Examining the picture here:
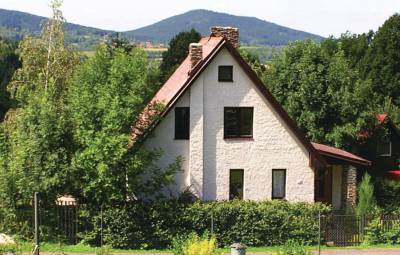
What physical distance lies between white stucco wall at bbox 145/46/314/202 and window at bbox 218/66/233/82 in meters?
0.16

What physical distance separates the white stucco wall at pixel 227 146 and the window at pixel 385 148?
1935cm

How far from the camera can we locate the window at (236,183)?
31.9m

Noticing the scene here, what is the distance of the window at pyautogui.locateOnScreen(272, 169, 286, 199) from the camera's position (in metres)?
32.3

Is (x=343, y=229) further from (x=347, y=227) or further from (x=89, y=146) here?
(x=89, y=146)

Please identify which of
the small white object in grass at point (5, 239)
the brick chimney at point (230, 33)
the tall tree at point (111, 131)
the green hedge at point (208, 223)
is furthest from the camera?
the brick chimney at point (230, 33)

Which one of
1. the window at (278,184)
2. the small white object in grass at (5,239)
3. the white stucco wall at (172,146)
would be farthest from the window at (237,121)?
the small white object in grass at (5,239)

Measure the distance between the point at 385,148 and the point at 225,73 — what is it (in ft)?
75.0

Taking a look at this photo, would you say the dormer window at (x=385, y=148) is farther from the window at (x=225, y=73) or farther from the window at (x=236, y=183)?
the window at (x=225, y=73)

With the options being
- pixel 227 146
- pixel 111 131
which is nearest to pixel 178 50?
pixel 227 146

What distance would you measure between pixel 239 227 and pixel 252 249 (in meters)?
1.01

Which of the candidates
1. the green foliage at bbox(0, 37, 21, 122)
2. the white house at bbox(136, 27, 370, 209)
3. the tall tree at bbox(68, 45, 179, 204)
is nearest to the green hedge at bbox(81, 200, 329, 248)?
the tall tree at bbox(68, 45, 179, 204)

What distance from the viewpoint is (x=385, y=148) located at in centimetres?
5088

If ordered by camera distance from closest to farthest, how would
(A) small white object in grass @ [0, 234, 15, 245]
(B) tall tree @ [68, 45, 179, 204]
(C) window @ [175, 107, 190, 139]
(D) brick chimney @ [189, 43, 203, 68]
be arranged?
(A) small white object in grass @ [0, 234, 15, 245] < (B) tall tree @ [68, 45, 179, 204] < (C) window @ [175, 107, 190, 139] < (D) brick chimney @ [189, 43, 203, 68]

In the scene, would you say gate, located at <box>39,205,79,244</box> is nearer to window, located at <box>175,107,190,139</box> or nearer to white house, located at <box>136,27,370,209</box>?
white house, located at <box>136,27,370,209</box>
